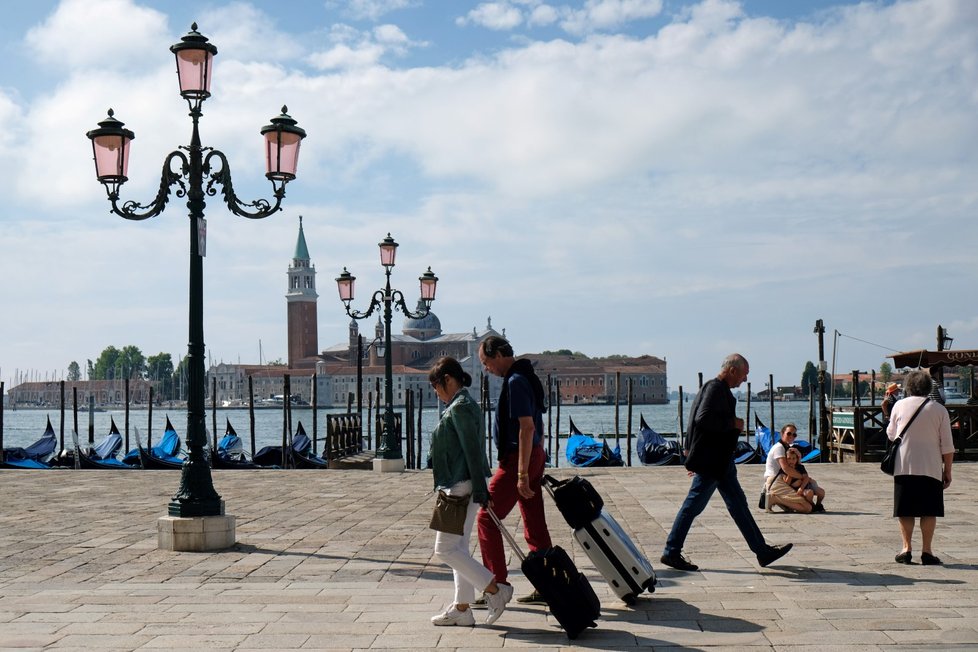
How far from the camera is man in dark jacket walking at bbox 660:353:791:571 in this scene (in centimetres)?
659

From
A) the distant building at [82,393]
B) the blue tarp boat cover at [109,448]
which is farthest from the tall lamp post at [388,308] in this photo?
the distant building at [82,393]

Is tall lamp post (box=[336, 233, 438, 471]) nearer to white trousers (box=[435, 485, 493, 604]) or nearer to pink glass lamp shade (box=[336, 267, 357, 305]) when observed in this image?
pink glass lamp shade (box=[336, 267, 357, 305])

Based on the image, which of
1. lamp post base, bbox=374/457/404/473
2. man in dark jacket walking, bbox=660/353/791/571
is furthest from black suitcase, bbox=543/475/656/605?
lamp post base, bbox=374/457/404/473

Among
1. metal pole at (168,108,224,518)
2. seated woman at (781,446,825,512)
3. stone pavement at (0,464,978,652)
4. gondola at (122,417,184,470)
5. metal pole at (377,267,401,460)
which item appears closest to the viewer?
stone pavement at (0,464,978,652)

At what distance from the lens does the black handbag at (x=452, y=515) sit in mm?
5141

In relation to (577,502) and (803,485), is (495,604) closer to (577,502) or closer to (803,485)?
(577,502)

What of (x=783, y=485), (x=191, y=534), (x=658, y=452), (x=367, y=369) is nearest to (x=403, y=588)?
(x=191, y=534)

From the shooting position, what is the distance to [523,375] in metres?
5.50

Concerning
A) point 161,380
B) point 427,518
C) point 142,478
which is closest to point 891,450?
point 427,518

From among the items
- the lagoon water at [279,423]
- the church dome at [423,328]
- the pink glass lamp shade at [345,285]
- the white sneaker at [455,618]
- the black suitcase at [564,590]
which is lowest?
the lagoon water at [279,423]

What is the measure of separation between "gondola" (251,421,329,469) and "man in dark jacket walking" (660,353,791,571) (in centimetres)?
2127

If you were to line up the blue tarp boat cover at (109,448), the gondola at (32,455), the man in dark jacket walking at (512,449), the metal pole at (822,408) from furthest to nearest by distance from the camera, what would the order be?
the blue tarp boat cover at (109,448) < the gondola at (32,455) < the metal pole at (822,408) < the man in dark jacket walking at (512,449)

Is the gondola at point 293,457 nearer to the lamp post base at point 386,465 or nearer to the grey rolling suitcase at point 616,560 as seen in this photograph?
the lamp post base at point 386,465

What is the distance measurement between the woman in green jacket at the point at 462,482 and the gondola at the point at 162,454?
68.1 feet
